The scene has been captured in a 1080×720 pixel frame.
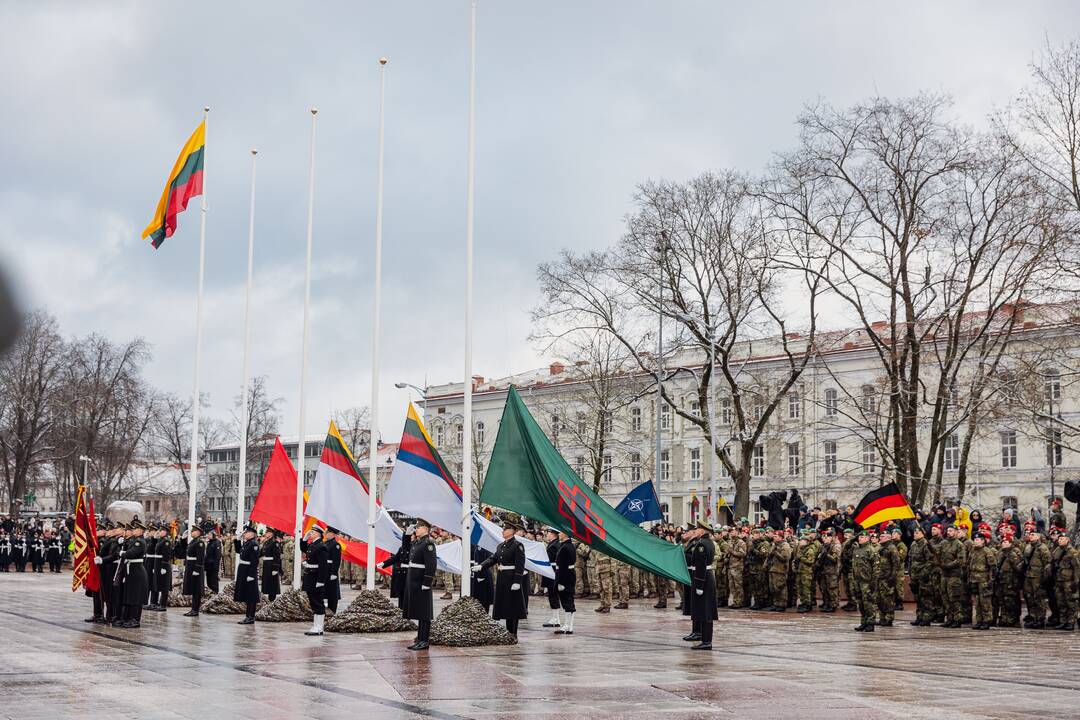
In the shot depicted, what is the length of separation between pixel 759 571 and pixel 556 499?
11500mm

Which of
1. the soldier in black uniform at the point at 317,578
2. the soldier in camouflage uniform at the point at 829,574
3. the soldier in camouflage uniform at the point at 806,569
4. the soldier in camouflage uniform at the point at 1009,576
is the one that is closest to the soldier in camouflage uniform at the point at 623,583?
the soldier in camouflage uniform at the point at 806,569

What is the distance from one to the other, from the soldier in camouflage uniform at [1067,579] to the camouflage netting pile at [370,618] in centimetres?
1119

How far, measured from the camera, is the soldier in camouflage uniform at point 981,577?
20625mm

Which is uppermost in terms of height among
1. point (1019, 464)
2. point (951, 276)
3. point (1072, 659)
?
point (951, 276)

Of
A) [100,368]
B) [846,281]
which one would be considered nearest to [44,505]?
[100,368]

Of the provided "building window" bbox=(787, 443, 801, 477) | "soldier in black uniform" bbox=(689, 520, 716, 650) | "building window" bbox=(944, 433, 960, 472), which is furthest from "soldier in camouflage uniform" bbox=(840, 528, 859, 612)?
"building window" bbox=(787, 443, 801, 477)

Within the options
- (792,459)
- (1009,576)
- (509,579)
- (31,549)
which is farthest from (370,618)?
(792,459)

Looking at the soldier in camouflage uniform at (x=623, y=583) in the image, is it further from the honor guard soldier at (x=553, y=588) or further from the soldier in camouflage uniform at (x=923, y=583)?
the soldier in camouflage uniform at (x=923, y=583)

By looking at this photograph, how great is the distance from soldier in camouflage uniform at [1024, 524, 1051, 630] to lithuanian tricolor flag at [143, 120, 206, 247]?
1730cm

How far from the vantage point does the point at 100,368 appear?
216 feet

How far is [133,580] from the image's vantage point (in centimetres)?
1939

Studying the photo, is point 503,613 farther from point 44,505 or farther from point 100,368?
point 44,505

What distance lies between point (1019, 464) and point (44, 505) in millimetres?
112557

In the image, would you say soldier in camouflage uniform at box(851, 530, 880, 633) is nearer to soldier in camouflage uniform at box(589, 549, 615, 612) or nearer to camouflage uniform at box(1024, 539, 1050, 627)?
camouflage uniform at box(1024, 539, 1050, 627)
